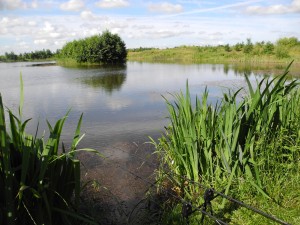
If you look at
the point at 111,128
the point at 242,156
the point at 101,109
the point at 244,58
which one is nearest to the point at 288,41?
the point at 244,58

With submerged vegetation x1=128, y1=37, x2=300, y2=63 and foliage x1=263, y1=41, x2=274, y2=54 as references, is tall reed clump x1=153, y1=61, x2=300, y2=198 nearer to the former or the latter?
submerged vegetation x1=128, y1=37, x2=300, y2=63

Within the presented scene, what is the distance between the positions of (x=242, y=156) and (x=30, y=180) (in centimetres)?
205

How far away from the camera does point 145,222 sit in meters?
3.13

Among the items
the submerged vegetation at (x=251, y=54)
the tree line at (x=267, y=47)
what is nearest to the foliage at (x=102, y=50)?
the submerged vegetation at (x=251, y=54)

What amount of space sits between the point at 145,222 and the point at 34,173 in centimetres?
148

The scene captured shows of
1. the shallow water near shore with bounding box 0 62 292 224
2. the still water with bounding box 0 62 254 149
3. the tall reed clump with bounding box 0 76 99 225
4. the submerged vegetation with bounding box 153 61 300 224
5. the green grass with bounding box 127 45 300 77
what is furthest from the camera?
the green grass with bounding box 127 45 300 77

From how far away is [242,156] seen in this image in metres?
3.10

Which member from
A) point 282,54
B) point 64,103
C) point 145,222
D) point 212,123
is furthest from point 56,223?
point 282,54

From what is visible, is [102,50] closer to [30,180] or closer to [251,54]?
[251,54]

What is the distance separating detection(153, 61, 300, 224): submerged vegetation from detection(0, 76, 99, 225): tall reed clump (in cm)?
110

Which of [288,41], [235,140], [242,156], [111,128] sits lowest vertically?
[111,128]

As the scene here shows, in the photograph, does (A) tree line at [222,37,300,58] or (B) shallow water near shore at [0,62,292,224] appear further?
(A) tree line at [222,37,300,58]

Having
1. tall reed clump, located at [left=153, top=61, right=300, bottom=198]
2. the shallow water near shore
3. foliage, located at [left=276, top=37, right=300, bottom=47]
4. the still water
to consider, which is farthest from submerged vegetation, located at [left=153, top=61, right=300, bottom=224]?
foliage, located at [left=276, top=37, right=300, bottom=47]

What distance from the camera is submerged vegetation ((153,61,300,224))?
298 centimetres
